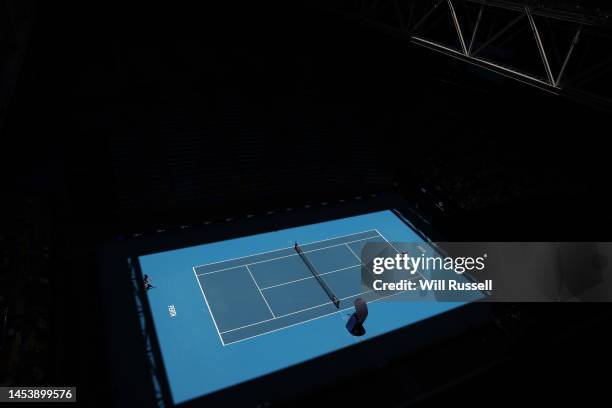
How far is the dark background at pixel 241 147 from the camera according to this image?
11.3 meters

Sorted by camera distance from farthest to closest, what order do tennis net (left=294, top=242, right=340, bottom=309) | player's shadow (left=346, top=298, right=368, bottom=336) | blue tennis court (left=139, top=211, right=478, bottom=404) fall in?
tennis net (left=294, top=242, right=340, bottom=309) → player's shadow (left=346, top=298, right=368, bottom=336) → blue tennis court (left=139, top=211, right=478, bottom=404)

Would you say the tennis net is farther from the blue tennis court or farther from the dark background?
the dark background

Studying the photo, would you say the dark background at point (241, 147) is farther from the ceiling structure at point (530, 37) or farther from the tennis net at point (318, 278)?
the tennis net at point (318, 278)

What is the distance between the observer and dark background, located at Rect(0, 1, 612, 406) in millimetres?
11336

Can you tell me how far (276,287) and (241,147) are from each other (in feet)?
24.8

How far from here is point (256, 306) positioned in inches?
501

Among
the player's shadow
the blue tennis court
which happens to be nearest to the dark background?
the player's shadow

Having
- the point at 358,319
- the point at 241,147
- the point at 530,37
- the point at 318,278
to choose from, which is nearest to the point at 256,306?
the point at 318,278

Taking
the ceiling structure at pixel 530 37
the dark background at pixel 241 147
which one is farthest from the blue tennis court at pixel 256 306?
the ceiling structure at pixel 530 37

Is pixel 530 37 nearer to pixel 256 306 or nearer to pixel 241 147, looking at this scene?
pixel 241 147

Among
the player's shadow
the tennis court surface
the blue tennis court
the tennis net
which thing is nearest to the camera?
the blue tennis court

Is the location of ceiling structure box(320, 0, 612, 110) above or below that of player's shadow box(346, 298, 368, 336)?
above

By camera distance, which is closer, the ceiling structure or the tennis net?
the ceiling structure

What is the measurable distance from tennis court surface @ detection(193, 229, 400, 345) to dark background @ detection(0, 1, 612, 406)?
2.76 meters
